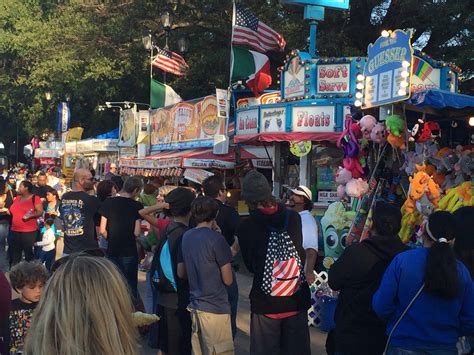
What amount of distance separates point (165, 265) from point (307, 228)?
50.2 inches

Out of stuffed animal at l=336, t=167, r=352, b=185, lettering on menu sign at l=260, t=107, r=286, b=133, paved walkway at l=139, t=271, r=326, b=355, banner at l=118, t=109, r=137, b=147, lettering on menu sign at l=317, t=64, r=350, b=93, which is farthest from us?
banner at l=118, t=109, r=137, b=147

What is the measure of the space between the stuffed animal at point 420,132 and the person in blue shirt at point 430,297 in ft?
12.0

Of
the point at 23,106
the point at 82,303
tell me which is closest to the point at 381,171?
the point at 82,303

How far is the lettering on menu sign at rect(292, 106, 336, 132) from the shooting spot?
12891mm

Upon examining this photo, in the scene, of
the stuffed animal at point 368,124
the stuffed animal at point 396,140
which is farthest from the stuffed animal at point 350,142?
the stuffed animal at point 396,140

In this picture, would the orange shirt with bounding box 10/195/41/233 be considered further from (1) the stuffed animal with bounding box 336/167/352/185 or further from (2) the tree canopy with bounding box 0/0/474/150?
(2) the tree canopy with bounding box 0/0/474/150

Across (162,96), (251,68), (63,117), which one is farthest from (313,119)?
(63,117)

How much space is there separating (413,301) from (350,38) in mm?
19411

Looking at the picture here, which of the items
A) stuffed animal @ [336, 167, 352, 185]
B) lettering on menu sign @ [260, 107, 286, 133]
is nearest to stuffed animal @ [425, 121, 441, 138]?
stuffed animal @ [336, 167, 352, 185]

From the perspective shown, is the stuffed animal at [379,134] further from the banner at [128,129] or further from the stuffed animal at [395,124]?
the banner at [128,129]

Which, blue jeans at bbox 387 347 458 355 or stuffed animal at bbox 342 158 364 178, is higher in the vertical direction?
stuffed animal at bbox 342 158 364 178

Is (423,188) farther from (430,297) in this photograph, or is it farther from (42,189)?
(42,189)

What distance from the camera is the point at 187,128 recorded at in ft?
62.6

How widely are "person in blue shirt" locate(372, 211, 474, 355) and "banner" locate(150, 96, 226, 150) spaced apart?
45.1 ft
